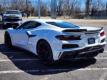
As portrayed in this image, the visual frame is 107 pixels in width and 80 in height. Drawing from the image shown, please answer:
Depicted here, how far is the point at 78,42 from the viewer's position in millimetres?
8984

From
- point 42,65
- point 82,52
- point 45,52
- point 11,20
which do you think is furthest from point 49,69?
point 11,20

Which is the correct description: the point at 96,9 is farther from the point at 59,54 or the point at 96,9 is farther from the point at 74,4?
the point at 59,54

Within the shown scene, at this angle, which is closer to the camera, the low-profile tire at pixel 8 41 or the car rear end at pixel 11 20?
the low-profile tire at pixel 8 41

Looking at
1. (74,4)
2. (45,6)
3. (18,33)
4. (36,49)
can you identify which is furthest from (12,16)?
(74,4)

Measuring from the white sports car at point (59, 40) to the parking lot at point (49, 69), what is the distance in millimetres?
357

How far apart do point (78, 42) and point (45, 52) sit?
1152mm

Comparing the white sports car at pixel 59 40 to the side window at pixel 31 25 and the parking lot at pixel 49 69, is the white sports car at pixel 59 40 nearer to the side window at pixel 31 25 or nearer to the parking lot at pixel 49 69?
the side window at pixel 31 25

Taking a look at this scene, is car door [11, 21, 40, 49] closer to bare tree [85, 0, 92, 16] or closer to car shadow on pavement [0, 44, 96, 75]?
car shadow on pavement [0, 44, 96, 75]

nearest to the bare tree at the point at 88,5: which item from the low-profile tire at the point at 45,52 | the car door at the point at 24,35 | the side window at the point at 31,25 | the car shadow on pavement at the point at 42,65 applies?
the car door at the point at 24,35

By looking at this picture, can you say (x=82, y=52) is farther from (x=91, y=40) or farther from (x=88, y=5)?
(x=88, y=5)

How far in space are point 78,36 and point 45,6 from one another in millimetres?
90981

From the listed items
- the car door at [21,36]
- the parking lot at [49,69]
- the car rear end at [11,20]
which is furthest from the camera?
the car rear end at [11,20]

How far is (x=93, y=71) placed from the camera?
8523mm

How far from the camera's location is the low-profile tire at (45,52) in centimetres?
920
